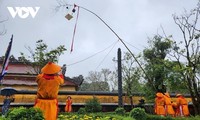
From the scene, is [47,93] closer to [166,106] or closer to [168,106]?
[166,106]

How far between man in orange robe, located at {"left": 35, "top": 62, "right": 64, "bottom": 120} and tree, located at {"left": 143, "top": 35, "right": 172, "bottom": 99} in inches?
492

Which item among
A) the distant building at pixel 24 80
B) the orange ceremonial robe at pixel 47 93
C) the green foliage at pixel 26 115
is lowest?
the green foliage at pixel 26 115

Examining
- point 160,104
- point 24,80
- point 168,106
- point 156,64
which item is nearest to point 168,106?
point 168,106

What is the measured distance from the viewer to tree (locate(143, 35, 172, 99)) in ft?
71.8

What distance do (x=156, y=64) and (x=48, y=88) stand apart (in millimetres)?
14543

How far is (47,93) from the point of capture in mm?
9414

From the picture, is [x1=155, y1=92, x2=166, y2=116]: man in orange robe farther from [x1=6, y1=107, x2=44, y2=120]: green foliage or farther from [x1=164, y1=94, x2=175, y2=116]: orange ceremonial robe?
[x1=6, y1=107, x2=44, y2=120]: green foliage

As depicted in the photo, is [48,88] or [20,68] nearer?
[48,88]

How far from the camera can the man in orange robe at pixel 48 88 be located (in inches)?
368

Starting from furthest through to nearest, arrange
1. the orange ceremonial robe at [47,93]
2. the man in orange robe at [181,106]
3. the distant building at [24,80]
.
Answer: the distant building at [24,80] → the man in orange robe at [181,106] → the orange ceremonial robe at [47,93]

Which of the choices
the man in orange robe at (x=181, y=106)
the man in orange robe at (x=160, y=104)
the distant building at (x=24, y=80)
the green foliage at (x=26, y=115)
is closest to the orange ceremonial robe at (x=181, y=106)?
the man in orange robe at (x=181, y=106)

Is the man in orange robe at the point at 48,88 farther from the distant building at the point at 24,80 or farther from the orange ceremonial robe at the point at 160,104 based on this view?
the distant building at the point at 24,80

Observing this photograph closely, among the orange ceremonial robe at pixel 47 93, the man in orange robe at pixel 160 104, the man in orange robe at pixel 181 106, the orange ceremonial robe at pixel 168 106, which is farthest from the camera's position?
the man in orange robe at pixel 181 106

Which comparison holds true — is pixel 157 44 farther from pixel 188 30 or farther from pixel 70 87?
pixel 70 87
